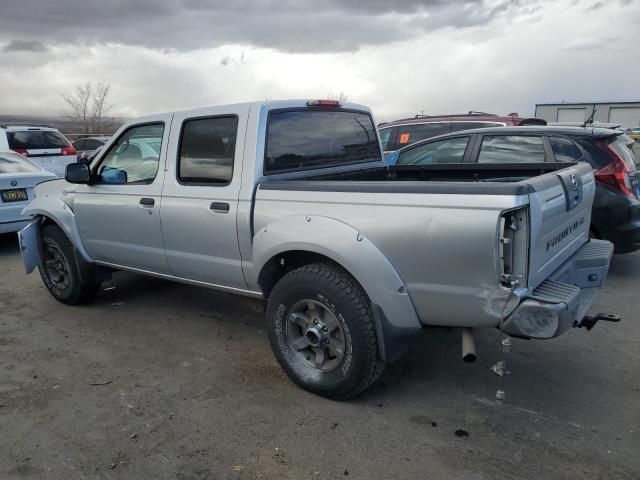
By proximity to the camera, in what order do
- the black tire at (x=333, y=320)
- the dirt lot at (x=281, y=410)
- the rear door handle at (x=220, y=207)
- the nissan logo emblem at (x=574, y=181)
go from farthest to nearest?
the rear door handle at (x=220, y=207) → the nissan logo emblem at (x=574, y=181) → the black tire at (x=333, y=320) → the dirt lot at (x=281, y=410)

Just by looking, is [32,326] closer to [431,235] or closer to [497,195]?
[431,235]

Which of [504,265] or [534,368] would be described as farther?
[534,368]

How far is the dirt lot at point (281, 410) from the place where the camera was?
107 inches

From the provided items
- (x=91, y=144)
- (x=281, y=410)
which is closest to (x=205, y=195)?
(x=281, y=410)

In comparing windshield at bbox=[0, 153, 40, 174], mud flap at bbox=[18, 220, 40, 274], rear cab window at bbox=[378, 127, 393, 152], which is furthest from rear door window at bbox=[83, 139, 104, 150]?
mud flap at bbox=[18, 220, 40, 274]

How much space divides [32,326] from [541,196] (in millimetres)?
4459

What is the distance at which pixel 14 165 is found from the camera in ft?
25.7

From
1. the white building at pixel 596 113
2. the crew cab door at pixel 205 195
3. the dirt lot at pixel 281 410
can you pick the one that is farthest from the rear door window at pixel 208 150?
the white building at pixel 596 113

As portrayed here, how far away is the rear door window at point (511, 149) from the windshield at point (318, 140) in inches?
84.2

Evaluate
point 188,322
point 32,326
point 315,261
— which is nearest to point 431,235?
point 315,261

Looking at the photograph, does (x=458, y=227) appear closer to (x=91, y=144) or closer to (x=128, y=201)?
(x=128, y=201)

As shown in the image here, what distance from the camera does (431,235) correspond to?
2688 mm

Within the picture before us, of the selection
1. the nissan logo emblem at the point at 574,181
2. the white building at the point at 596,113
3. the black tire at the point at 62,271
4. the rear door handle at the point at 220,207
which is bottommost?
the black tire at the point at 62,271

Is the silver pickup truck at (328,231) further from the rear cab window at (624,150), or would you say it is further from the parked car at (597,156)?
the rear cab window at (624,150)
